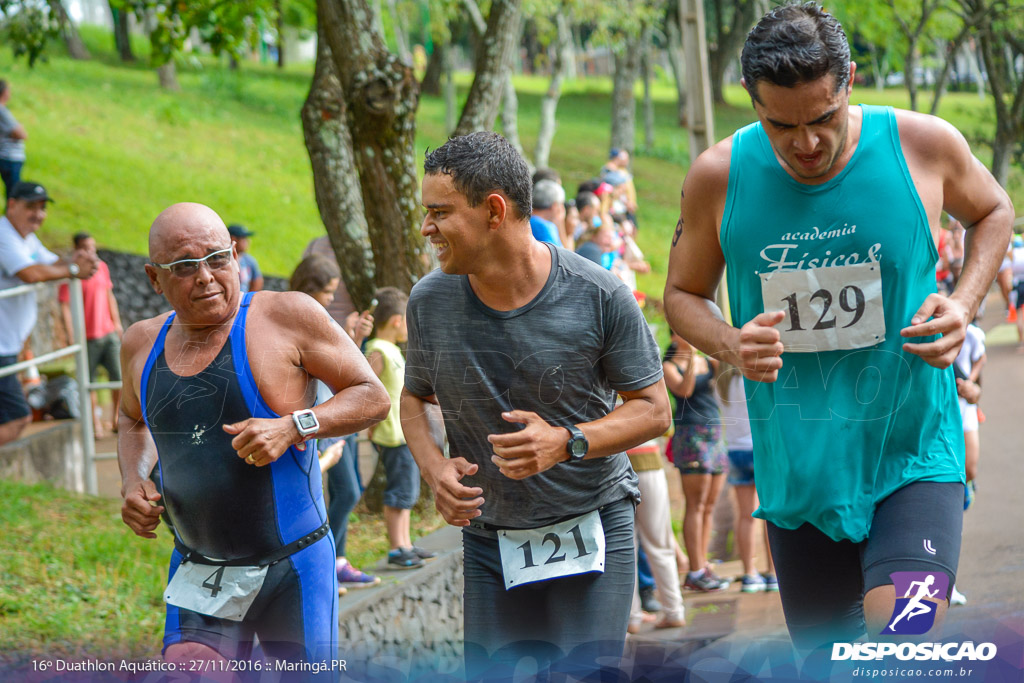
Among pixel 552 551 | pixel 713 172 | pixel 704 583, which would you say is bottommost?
pixel 704 583

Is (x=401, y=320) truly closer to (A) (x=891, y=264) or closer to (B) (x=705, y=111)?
(A) (x=891, y=264)

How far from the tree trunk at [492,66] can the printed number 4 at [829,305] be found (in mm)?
5366

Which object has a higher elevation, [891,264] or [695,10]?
[695,10]

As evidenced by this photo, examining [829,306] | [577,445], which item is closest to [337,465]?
[577,445]

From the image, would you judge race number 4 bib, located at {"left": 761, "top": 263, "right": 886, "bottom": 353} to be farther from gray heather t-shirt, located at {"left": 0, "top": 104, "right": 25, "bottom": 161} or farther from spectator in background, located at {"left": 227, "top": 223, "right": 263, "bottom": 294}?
gray heather t-shirt, located at {"left": 0, "top": 104, "right": 25, "bottom": 161}

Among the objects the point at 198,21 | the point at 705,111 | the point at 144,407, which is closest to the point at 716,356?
the point at 144,407

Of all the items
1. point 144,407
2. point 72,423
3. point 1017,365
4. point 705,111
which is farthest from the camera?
point 1017,365

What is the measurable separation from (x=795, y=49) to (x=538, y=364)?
0.99 m

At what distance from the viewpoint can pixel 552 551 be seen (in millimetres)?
2889

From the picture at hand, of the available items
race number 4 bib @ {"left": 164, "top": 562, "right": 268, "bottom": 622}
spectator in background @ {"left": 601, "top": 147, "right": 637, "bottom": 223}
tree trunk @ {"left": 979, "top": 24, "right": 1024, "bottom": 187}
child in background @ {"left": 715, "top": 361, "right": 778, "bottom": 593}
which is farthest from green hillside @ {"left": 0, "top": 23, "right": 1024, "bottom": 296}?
race number 4 bib @ {"left": 164, "top": 562, "right": 268, "bottom": 622}

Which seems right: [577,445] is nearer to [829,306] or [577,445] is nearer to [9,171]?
[829,306]

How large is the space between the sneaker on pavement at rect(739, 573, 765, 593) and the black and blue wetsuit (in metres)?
3.64

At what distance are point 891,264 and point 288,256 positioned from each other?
Answer: 59.3 feet

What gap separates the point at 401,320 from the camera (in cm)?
496
